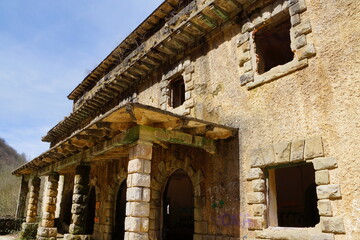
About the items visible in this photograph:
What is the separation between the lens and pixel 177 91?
8.94 metres

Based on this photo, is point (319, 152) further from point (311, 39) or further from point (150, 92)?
point (150, 92)

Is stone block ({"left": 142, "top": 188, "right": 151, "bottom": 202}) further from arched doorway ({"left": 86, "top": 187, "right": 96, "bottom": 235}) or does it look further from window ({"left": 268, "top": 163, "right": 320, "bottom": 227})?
arched doorway ({"left": 86, "top": 187, "right": 96, "bottom": 235})

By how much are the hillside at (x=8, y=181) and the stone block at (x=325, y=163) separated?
2231cm

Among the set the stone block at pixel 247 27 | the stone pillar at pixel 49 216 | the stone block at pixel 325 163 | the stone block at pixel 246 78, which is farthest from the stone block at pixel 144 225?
the stone pillar at pixel 49 216

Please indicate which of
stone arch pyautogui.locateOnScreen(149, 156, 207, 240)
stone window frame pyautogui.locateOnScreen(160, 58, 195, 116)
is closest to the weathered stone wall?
stone window frame pyautogui.locateOnScreen(160, 58, 195, 116)

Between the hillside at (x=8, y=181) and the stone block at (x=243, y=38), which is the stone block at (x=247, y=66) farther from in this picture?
the hillside at (x=8, y=181)

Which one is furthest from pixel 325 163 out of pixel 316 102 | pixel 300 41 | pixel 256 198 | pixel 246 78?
pixel 246 78

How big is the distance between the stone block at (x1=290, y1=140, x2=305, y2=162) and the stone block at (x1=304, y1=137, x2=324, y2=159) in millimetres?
73

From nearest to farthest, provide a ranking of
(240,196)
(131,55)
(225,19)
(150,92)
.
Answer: (240,196), (225,19), (150,92), (131,55)

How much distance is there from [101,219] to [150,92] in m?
4.65

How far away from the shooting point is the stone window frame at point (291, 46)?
5.56 meters

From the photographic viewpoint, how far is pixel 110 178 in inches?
407

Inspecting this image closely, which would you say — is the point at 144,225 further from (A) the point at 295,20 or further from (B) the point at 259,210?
(A) the point at 295,20

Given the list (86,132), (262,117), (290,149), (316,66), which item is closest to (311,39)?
(316,66)
